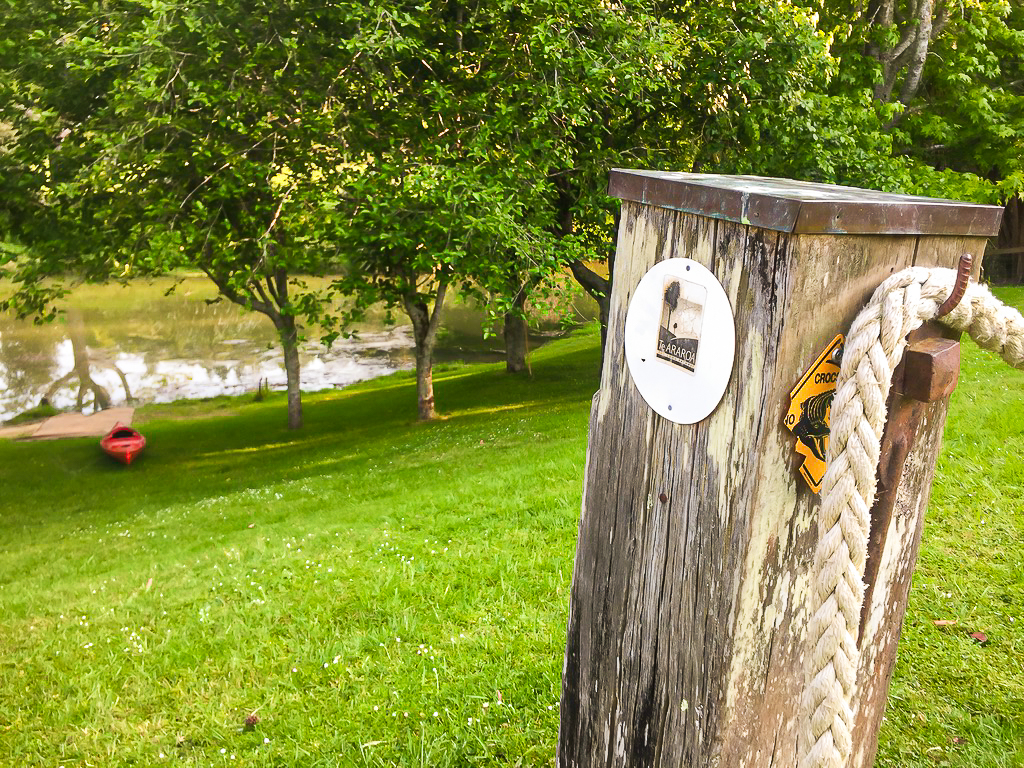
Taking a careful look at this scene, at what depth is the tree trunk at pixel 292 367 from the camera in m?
16.1

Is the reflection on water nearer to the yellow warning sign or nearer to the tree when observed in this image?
the tree

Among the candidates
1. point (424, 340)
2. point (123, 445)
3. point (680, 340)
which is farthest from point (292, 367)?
point (680, 340)

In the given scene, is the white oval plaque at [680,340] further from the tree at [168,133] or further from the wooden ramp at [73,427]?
the wooden ramp at [73,427]

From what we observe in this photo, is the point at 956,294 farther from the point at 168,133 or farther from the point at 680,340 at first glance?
the point at 168,133

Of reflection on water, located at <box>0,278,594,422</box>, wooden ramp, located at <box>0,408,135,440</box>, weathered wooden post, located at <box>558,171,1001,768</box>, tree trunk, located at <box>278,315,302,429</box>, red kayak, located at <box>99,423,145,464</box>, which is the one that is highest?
weathered wooden post, located at <box>558,171,1001,768</box>

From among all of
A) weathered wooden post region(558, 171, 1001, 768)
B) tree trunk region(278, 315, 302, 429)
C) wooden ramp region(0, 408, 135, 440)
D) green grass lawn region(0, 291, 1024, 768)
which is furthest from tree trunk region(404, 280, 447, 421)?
weathered wooden post region(558, 171, 1001, 768)

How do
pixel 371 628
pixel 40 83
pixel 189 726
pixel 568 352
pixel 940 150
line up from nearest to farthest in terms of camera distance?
pixel 189 726
pixel 371 628
pixel 40 83
pixel 940 150
pixel 568 352

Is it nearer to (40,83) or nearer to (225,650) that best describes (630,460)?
(225,650)

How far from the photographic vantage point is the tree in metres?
10.1

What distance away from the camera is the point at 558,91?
9.72 meters

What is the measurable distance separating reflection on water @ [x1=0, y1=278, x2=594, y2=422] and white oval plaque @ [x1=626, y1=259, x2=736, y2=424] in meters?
24.1

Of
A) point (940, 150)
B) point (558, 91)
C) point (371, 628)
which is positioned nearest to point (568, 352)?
point (940, 150)

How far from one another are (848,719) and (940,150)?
868 inches

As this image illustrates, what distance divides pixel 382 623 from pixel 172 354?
107 feet
